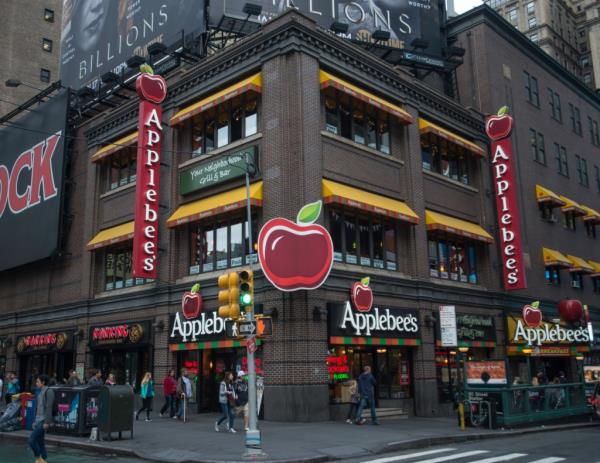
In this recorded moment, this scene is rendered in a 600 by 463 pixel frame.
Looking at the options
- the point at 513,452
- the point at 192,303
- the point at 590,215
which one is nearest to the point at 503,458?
the point at 513,452

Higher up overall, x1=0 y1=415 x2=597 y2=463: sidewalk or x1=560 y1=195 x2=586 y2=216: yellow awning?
x1=560 y1=195 x2=586 y2=216: yellow awning

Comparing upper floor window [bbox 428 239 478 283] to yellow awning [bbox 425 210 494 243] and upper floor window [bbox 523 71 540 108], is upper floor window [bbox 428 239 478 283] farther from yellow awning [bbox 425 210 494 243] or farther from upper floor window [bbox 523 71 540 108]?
upper floor window [bbox 523 71 540 108]

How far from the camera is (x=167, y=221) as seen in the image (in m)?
25.7

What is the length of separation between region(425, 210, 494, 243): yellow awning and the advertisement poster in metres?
7.50

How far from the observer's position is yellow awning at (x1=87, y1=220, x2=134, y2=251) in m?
27.9

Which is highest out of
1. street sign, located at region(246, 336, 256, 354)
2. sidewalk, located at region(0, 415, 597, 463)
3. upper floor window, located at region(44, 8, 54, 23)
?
upper floor window, located at region(44, 8, 54, 23)

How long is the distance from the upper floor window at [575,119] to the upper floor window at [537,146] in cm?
592

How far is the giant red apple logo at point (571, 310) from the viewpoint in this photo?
111 feet

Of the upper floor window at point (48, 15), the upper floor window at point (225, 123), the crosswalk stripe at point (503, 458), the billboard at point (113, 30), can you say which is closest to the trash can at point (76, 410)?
the crosswalk stripe at point (503, 458)

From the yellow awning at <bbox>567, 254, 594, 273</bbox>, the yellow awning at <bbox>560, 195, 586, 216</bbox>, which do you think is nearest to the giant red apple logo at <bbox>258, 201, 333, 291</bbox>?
the yellow awning at <bbox>567, 254, 594, 273</bbox>

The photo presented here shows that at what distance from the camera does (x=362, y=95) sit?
79.7 ft

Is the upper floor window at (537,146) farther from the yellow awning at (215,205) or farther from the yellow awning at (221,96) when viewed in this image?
the yellow awning at (215,205)

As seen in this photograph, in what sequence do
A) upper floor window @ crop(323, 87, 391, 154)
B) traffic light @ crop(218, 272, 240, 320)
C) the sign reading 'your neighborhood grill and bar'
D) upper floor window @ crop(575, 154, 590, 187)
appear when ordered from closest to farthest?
traffic light @ crop(218, 272, 240, 320) < the sign reading 'your neighborhood grill and bar' < upper floor window @ crop(323, 87, 391, 154) < upper floor window @ crop(575, 154, 590, 187)

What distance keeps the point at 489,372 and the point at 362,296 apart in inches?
196
